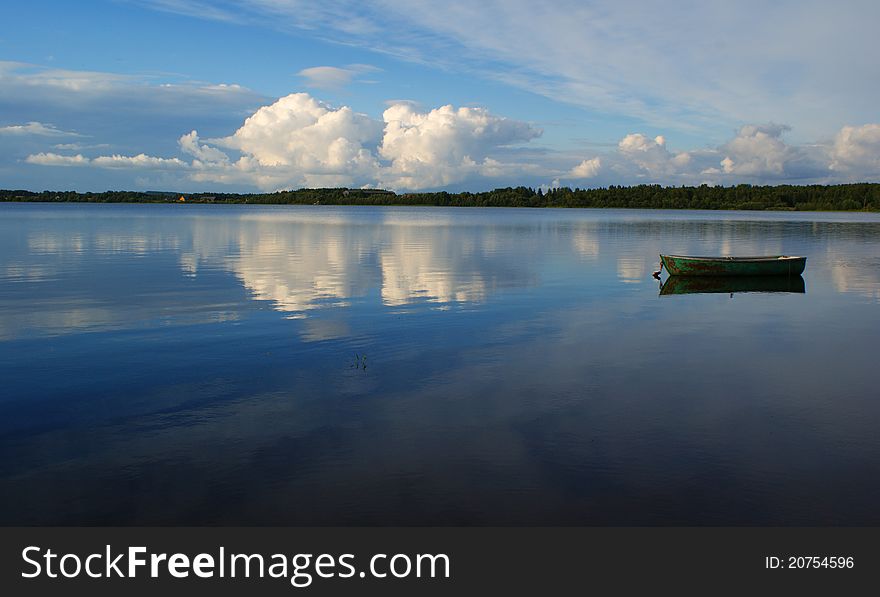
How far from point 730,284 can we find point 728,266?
1.58 m

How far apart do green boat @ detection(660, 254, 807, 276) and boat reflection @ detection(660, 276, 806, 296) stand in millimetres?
309

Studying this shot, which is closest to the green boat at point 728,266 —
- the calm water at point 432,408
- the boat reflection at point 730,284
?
the boat reflection at point 730,284

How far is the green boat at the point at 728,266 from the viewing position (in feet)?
135

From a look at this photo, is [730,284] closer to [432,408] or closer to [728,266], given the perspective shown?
[728,266]

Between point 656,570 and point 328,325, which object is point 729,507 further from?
point 328,325

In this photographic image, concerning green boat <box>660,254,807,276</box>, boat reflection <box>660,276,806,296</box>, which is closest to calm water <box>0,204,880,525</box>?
boat reflection <box>660,276,806,296</box>

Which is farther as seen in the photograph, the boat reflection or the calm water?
the boat reflection

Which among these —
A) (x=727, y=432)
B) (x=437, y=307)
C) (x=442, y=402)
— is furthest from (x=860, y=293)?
(x=442, y=402)

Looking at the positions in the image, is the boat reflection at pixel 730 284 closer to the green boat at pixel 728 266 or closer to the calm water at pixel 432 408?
the green boat at pixel 728 266

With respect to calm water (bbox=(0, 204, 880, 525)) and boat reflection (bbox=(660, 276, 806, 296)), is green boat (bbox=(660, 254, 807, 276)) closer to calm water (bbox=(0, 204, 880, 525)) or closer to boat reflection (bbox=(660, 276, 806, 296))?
boat reflection (bbox=(660, 276, 806, 296))

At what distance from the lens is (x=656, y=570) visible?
936cm

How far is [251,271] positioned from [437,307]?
17.5m

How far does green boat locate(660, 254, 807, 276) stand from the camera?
41.0 metres

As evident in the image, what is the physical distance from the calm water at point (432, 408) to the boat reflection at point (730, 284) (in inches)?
153
